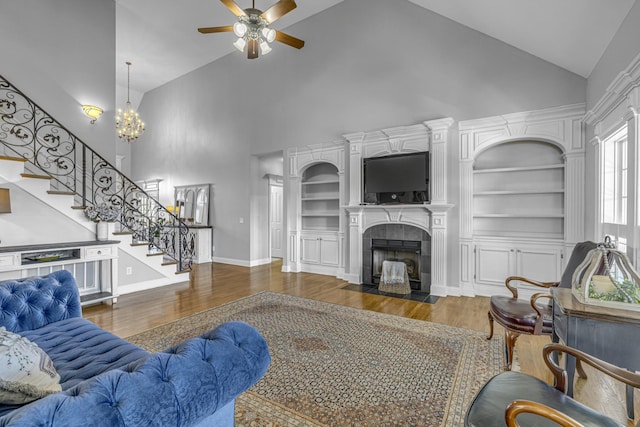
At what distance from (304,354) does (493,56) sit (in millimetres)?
4857

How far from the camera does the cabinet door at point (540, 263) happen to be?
4.26m

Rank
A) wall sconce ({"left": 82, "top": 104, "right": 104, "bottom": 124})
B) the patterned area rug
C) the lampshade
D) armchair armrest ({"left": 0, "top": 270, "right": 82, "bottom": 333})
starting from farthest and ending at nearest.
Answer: wall sconce ({"left": 82, "top": 104, "right": 104, "bottom": 124}), armchair armrest ({"left": 0, "top": 270, "right": 82, "bottom": 333}), the patterned area rug, the lampshade

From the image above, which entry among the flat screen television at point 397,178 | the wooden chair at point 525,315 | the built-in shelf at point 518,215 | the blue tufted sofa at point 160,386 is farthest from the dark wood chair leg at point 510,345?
the flat screen television at point 397,178

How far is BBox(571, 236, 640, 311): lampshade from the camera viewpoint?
1737mm

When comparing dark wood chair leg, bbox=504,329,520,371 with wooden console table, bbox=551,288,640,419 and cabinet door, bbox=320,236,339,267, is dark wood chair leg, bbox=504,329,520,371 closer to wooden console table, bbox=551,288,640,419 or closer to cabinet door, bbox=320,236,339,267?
wooden console table, bbox=551,288,640,419

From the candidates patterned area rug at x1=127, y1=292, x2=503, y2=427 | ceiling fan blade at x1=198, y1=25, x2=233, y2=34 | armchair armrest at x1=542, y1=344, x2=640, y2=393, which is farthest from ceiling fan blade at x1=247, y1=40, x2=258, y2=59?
A: armchair armrest at x1=542, y1=344, x2=640, y2=393

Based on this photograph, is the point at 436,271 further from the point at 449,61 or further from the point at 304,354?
the point at 449,61

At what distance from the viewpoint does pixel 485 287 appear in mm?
4695

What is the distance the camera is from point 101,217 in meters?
4.52

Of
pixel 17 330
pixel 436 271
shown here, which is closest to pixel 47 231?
pixel 17 330

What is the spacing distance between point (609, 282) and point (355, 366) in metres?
1.86

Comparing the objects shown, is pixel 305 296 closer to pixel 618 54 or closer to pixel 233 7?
pixel 233 7

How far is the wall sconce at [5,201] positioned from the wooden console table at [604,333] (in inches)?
215

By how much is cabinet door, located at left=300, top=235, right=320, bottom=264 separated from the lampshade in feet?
15.7
